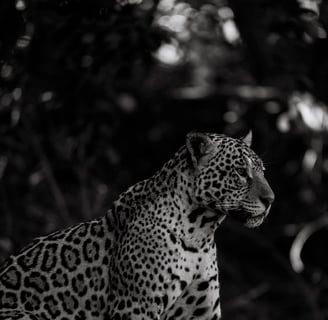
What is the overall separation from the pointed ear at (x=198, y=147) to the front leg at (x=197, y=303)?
0.95 m

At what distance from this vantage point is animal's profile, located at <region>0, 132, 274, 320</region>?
7801 millimetres

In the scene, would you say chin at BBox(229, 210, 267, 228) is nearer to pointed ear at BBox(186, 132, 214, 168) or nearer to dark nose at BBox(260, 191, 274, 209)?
dark nose at BBox(260, 191, 274, 209)

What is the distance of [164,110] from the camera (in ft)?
66.2

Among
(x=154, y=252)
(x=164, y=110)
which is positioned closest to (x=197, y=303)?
(x=154, y=252)

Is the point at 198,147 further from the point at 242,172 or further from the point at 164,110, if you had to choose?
the point at 164,110

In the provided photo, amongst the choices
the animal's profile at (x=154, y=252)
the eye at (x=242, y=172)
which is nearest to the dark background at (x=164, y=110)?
the animal's profile at (x=154, y=252)

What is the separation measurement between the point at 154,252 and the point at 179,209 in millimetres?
390

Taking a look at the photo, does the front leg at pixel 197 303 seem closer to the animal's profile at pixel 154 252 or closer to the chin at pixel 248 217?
the animal's profile at pixel 154 252

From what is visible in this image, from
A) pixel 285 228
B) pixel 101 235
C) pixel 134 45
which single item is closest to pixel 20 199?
pixel 285 228

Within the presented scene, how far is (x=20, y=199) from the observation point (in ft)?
56.3

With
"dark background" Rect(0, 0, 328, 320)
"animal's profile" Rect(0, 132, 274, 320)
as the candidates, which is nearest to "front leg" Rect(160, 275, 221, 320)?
"animal's profile" Rect(0, 132, 274, 320)

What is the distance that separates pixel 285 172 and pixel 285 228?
1.05m

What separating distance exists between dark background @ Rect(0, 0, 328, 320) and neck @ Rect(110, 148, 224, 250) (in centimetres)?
278

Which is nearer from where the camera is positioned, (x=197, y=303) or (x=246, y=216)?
(x=246, y=216)
